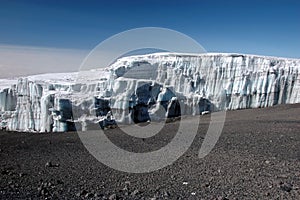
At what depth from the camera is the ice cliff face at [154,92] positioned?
22.2 m

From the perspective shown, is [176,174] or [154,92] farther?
[154,92]

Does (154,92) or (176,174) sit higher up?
(154,92)

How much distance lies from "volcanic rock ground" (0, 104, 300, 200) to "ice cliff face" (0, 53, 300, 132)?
9.98m

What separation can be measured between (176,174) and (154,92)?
54.9ft

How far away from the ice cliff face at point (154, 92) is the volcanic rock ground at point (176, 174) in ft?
32.8

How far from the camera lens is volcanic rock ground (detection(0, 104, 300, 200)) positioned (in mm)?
6793

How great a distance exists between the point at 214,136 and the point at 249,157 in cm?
387

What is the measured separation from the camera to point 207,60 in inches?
1133

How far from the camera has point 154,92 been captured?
24.7 metres

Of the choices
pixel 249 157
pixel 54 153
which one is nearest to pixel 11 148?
pixel 54 153

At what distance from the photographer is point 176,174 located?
26.8 ft

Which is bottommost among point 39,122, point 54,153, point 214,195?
point 39,122

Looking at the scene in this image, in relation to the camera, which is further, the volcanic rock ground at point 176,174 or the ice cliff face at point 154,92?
the ice cliff face at point 154,92

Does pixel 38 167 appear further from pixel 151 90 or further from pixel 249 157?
pixel 151 90
